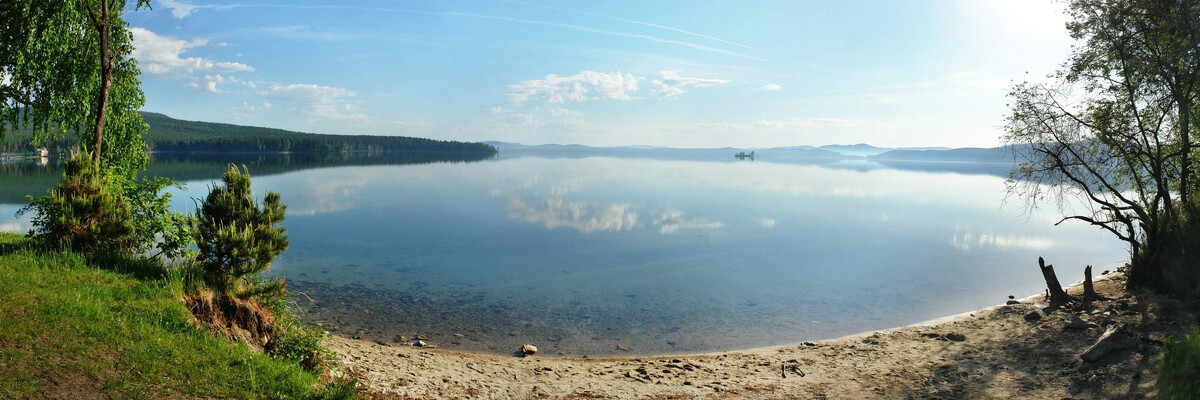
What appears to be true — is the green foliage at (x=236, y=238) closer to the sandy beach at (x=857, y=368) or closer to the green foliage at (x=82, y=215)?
the green foliage at (x=82, y=215)

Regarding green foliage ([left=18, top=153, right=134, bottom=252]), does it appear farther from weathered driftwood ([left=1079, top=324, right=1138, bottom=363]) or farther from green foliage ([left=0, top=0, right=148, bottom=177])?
weathered driftwood ([left=1079, top=324, right=1138, bottom=363])

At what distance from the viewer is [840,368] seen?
10148 mm

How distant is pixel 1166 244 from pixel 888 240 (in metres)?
14.6

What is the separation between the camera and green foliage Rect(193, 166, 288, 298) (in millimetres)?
7805

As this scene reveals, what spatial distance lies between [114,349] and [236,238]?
200 centimetres

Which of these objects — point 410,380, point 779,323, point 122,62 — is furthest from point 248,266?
point 779,323

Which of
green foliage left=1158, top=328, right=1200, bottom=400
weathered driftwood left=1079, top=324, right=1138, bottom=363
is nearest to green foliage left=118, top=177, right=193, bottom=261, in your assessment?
green foliage left=1158, top=328, right=1200, bottom=400

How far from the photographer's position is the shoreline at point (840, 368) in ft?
28.0

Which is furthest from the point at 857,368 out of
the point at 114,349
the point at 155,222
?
the point at 155,222

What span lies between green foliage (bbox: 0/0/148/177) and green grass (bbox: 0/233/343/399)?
482 centimetres

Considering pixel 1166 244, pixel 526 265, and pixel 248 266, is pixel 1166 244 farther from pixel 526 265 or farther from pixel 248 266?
pixel 248 266

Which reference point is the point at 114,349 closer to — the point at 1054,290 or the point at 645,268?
the point at 645,268

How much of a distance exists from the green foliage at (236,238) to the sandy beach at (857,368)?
6.05ft

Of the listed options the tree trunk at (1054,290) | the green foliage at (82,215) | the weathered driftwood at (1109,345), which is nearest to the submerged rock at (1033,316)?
the tree trunk at (1054,290)
